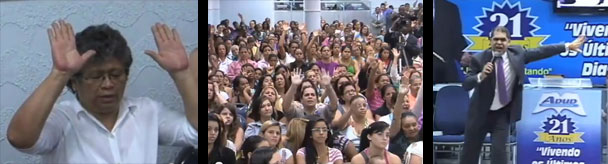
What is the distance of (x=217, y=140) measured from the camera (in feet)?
22.5

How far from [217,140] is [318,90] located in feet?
2.89

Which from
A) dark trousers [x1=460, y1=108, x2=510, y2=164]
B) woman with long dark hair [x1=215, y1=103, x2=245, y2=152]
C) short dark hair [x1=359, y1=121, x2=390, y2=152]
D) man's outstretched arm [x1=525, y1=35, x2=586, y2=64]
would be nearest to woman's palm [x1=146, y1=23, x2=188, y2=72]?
woman with long dark hair [x1=215, y1=103, x2=245, y2=152]

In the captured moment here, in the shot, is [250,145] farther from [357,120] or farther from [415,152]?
[415,152]

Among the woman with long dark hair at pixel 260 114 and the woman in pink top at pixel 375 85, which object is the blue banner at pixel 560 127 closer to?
the woman in pink top at pixel 375 85

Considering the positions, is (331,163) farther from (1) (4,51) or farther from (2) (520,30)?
(1) (4,51)

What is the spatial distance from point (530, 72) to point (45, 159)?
146 inches

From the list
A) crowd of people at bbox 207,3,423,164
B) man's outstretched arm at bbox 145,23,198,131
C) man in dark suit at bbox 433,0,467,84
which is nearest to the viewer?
man in dark suit at bbox 433,0,467,84

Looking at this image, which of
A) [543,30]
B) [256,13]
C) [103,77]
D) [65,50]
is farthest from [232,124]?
[543,30]

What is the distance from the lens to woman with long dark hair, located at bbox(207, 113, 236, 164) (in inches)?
269

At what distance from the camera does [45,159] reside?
6.75 m

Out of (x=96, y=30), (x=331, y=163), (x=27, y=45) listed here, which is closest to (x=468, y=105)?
(x=331, y=163)

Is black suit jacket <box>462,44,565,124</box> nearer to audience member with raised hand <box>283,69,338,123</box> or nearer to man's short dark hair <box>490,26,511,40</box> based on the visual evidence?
man's short dark hair <box>490,26,511,40</box>

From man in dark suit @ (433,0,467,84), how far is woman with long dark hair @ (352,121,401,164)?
54 cm

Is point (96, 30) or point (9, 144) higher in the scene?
point (96, 30)
